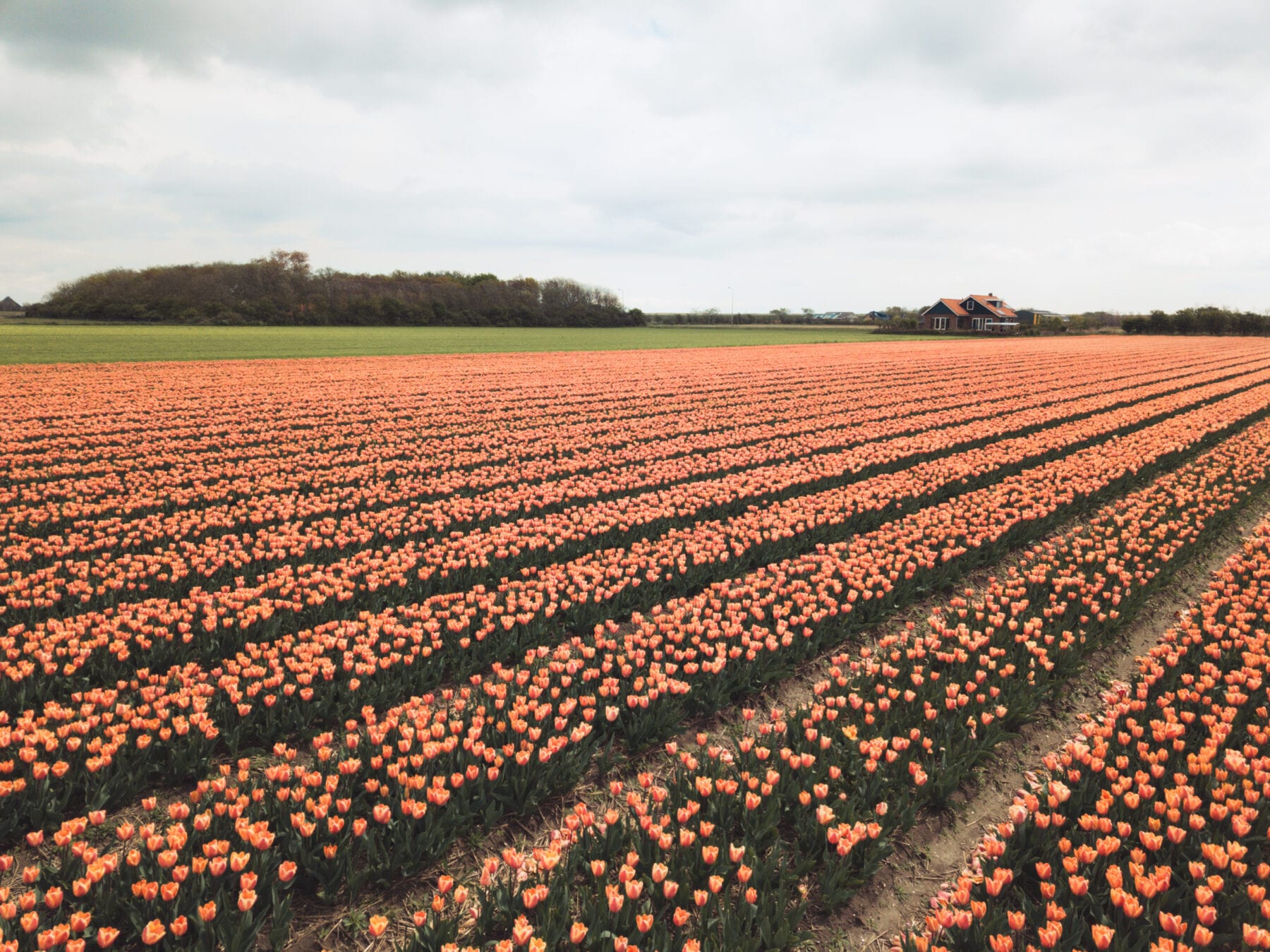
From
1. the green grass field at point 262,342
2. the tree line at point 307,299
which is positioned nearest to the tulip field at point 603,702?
the green grass field at point 262,342

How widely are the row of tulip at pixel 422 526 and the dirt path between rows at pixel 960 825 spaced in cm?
465

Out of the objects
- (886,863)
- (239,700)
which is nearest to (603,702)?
(886,863)

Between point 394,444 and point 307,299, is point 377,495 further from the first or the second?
point 307,299

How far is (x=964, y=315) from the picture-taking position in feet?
313

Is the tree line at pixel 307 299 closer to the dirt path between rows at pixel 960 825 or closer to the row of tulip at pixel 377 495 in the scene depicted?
the row of tulip at pixel 377 495

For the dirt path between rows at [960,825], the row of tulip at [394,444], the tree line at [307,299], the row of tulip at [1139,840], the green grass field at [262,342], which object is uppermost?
the tree line at [307,299]

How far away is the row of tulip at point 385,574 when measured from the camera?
5199mm

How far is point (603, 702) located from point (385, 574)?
3.15m

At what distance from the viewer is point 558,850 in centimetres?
335

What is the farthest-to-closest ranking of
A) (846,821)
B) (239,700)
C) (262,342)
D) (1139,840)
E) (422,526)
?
(262,342) → (422,526) → (239,700) → (846,821) → (1139,840)

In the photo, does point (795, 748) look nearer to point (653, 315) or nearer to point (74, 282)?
point (74, 282)

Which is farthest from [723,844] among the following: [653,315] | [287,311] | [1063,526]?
[653,315]

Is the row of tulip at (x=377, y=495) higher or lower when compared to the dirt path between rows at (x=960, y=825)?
higher

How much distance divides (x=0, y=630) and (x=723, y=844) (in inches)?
243
